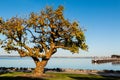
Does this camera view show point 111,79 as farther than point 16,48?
No

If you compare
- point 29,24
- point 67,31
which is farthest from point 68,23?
point 29,24

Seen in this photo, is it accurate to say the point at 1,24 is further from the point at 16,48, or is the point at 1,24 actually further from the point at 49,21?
the point at 49,21

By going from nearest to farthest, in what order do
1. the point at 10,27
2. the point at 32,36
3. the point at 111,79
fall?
the point at 111,79 → the point at 10,27 → the point at 32,36

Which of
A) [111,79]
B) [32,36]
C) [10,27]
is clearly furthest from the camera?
[32,36]

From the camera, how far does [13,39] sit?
163 feet

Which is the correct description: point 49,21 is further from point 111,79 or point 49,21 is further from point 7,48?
point 111,79

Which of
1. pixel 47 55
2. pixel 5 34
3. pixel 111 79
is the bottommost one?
pixel 111 79

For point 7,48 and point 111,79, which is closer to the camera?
point 111,79

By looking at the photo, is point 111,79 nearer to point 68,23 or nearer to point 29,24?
point 68,23

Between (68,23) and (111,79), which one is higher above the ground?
(68,23)

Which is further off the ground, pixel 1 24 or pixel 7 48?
pixel 1 24

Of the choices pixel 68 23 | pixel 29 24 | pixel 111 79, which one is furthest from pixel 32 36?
pixel 111 79

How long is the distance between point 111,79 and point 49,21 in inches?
534

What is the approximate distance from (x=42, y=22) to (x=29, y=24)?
2.12m
